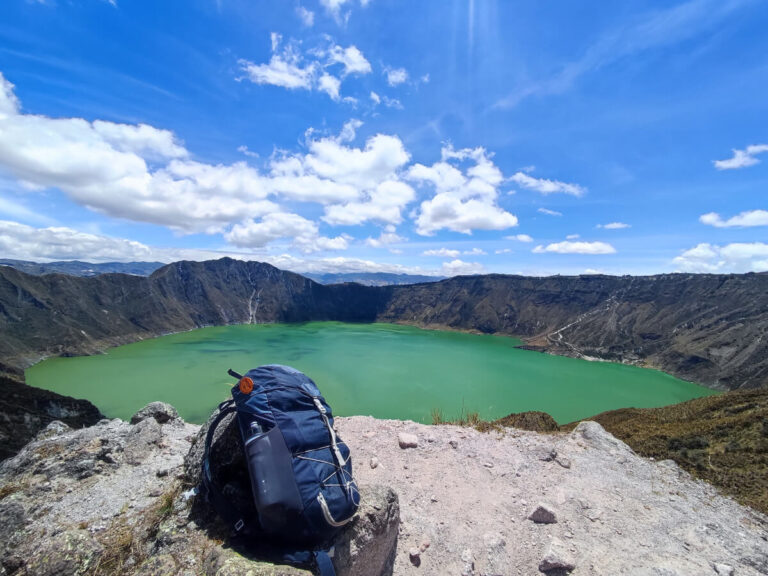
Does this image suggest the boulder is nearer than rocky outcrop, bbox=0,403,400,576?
No

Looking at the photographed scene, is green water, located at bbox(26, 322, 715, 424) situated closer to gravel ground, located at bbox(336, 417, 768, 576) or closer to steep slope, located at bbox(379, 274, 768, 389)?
steep slope, located at bbox(379, 274, 768, 389)

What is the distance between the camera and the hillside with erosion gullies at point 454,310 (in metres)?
62.3

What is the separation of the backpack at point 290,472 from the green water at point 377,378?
56.1 ft

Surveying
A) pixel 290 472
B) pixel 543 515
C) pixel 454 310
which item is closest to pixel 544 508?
pixel 543 515

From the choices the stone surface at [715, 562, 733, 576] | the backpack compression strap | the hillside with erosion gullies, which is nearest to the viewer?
the backpack compression strap

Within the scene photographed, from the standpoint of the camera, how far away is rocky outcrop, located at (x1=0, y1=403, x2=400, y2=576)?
110 inches

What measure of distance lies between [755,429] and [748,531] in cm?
489

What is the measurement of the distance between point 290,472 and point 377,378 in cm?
4357

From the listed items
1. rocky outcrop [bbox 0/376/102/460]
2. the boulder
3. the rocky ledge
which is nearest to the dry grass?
the rocky ledge

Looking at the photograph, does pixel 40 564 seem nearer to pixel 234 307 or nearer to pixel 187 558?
pixel 187 558

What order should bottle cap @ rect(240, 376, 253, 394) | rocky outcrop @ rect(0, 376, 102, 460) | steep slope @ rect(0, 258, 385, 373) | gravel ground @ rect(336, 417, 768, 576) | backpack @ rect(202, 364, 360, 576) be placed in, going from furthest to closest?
steep slope @ rect(0, 258, 385, 373), rocky outcrop @ rect(0, 376, 102, 460), gravel ground @ rect(336, 417, 768, 576), bottle cap @ rect(240, 376, 253, 394), backpack @ rect(202, 364, 360, 576)

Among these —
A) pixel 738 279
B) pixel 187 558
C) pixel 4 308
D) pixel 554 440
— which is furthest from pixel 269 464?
pixel 738 279

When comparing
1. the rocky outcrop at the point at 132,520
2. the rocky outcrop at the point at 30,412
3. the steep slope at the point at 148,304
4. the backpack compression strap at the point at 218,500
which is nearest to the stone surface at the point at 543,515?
the rocky outcrop at the point at 132,520

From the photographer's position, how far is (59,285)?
260ft
